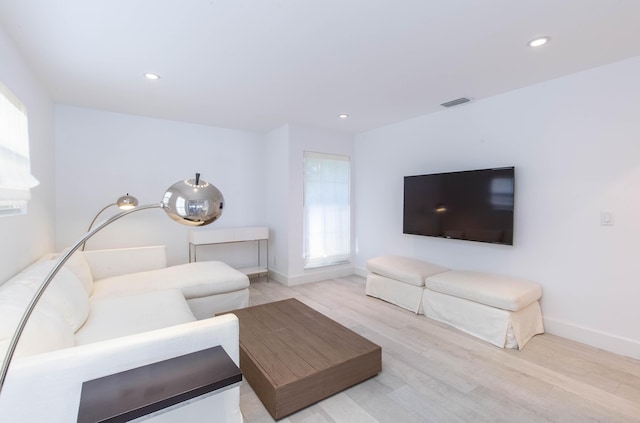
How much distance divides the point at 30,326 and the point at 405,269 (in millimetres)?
3186

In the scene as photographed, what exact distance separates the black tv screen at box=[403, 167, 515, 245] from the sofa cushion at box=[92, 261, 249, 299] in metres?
2.32

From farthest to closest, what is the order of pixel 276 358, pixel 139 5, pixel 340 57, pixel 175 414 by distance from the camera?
pixel 340 57 → pixel 276 358 → pixel 139 5 → pixel 175 414

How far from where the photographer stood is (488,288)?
2.71 meters

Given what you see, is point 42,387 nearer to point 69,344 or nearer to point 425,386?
point 69,344

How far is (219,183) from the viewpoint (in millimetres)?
4504

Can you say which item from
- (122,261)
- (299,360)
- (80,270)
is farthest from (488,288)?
(122,261)

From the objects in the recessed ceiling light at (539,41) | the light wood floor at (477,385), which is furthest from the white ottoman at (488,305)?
the recessed ceiling light at (539,41)

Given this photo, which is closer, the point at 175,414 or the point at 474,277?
the point at 175,414

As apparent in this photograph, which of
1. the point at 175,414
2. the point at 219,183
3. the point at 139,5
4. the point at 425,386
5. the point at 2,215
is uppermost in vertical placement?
the point at 139,5

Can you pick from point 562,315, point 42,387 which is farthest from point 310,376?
point 562,315

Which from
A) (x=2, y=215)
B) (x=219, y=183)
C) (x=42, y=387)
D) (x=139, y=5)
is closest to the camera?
(x=42, y=387)

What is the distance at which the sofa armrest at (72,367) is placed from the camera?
104cm

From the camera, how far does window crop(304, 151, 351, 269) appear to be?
4.54 meters

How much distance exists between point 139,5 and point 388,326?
10.5 feet
